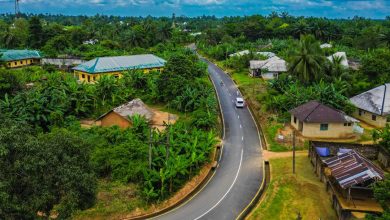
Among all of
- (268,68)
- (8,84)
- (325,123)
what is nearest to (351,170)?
(325,123)

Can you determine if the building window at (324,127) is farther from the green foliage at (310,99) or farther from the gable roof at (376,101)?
the gable roof at (376,101)

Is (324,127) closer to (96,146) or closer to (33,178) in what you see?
(96,146)

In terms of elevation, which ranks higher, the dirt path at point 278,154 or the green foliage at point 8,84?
the green foliage at point 8,84

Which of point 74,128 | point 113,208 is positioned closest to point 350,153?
point 113,208

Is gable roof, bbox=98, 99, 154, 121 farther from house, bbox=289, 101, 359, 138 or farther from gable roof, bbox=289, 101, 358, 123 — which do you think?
house, bbox=289, 101, 359, 138

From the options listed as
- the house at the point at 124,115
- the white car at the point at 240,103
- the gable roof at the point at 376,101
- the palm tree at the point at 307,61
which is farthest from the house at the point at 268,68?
the house at the point at 124,115

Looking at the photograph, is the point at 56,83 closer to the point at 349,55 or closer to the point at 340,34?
the point at 349,55
